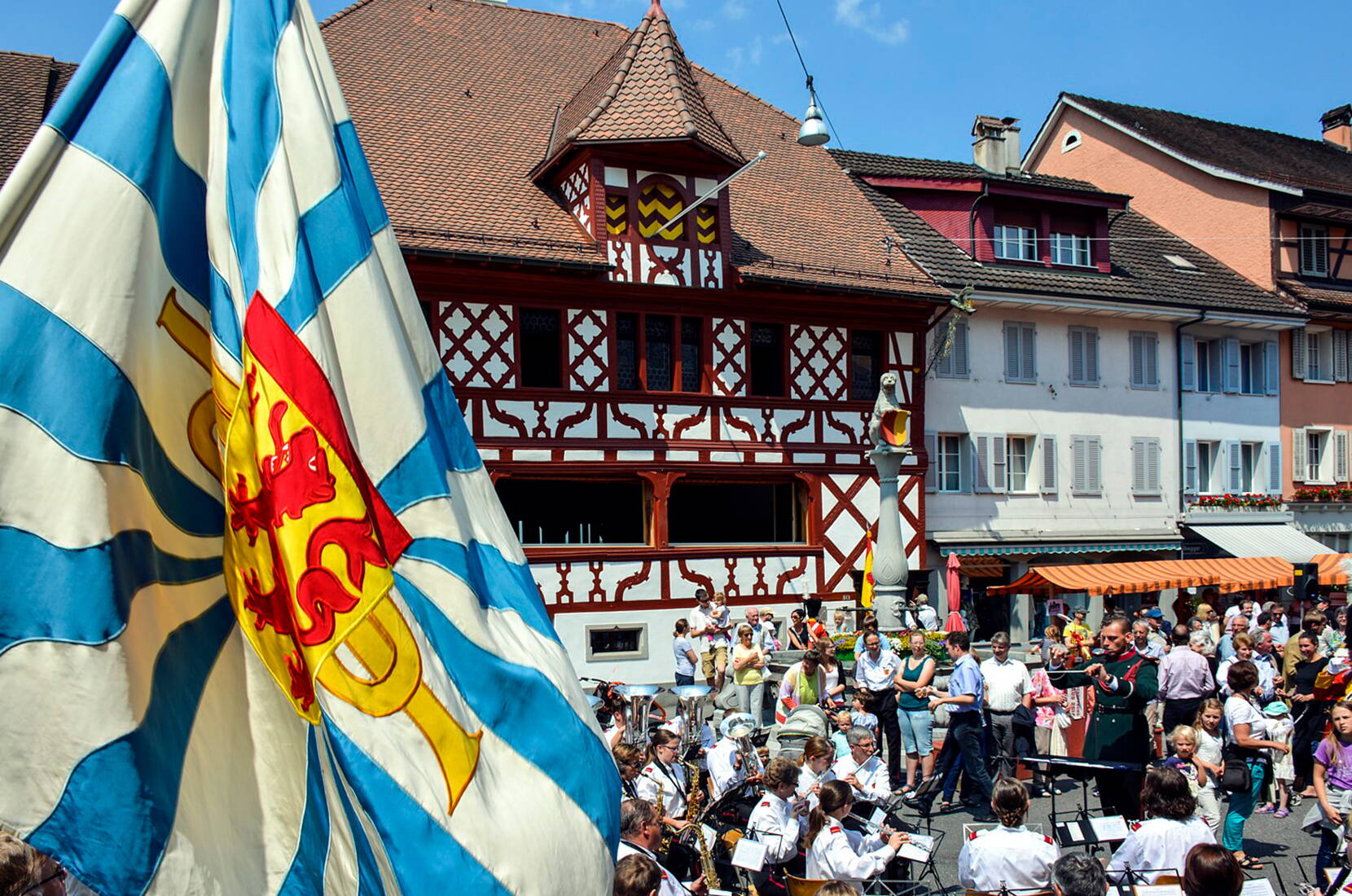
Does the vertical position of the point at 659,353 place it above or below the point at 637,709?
above

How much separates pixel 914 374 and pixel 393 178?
10709 millimetres

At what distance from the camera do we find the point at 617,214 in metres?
22.3

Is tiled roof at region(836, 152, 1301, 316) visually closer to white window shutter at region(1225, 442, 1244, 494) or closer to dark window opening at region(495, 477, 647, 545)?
white window shutter at region(1225, 442, 1244, 494)

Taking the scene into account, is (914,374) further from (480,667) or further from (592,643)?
(480,667)

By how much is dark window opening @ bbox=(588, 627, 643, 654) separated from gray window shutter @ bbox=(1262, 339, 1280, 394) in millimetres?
18364

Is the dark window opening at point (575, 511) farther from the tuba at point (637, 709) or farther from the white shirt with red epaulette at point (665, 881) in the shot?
the white shirt with red epaulette at point (665, 881)

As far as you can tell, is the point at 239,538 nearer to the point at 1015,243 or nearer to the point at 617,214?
the point at 617,214

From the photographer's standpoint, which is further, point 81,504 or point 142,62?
point 142,62

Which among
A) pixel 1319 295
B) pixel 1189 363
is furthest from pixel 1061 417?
pixel 1319 295

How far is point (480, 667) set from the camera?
3.68 meters

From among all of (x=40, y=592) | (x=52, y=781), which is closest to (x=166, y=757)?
(x=52, y=781)

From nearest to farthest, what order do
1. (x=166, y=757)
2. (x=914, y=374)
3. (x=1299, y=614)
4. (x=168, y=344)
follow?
1. (x=166, y=757)
2. (x=168, y=344)
3. (x=1299, y=614)
4. (x=914, y=374)

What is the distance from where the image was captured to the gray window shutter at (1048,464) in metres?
27.8

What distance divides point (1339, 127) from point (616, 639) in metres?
33.2
